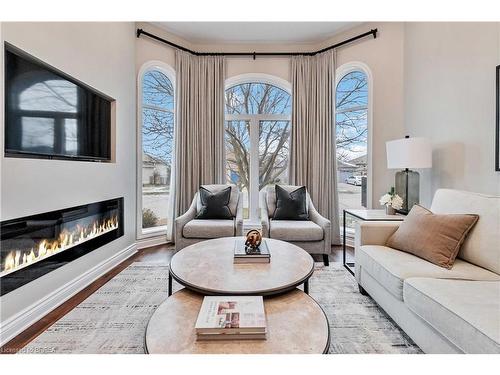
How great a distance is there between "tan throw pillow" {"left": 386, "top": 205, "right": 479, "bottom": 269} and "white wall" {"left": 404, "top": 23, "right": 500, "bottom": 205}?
2.36ft

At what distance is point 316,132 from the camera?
3852 millimetres

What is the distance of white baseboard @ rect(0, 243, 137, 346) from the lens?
5.34ft

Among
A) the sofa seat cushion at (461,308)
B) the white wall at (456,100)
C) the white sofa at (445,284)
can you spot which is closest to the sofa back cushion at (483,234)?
the white sofa at (445,284)

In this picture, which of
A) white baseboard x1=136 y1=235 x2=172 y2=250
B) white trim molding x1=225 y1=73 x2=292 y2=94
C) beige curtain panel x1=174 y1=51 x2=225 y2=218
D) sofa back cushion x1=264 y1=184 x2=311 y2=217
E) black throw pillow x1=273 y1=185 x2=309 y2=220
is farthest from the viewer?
white trim molding x1=225 y1=73 x2=292 y2=94

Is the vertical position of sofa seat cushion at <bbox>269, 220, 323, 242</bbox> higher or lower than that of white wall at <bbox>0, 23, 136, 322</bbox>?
lower

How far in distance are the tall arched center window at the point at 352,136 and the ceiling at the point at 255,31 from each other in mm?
592

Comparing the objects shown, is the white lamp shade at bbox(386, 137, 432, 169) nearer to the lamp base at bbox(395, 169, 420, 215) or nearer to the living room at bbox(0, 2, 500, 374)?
the living room at bbox(0, 2, 500, 374)

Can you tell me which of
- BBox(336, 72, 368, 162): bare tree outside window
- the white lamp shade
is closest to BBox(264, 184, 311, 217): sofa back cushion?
BBox(336, 72, 368, 162): bare tree outside window

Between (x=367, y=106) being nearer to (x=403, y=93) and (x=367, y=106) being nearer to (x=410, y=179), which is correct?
(x=403, y=93)

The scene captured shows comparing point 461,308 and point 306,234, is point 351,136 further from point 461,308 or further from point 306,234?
point 461,308

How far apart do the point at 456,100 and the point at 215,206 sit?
281 centimetres
